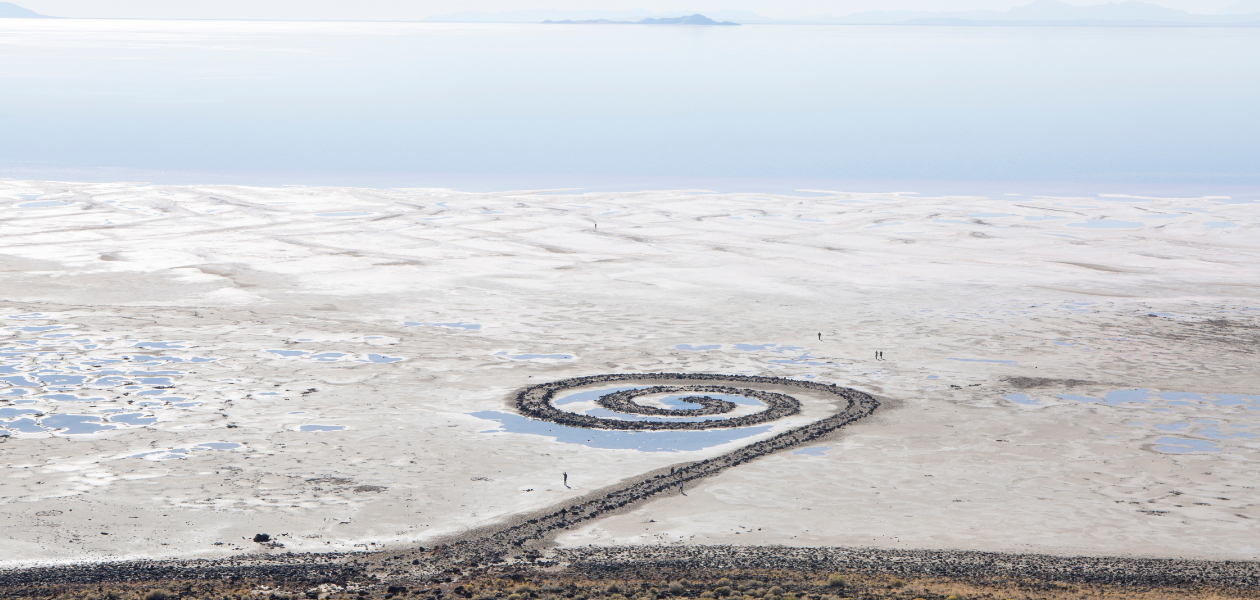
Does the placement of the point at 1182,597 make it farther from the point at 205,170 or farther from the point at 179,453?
the point at 205,170

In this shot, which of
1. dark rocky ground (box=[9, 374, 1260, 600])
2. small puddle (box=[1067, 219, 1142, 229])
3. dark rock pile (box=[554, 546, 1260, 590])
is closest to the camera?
dark rocky ground (box=[9, 374, 1260, 600])

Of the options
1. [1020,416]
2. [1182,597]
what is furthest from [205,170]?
[1182,597]

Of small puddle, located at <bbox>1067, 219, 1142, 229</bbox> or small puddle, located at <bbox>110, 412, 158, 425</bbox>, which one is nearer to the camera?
small puddle, located at <bbox>110, 412, 158, 425</bbox>

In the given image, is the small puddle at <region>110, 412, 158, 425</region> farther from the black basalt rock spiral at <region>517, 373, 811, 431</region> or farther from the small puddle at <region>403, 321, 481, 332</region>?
the small puddle at <region>403, 321, 481, 332</region>

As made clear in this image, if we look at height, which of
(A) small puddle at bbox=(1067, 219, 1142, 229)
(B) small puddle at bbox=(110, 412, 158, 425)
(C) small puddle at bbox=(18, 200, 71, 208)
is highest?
(A) small puddle at bbox=(1067, 219, 1142, 229)

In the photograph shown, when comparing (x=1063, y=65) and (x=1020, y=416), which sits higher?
(x=1063, y=65)

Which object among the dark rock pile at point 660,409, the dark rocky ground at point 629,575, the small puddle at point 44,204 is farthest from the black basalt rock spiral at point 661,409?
the small puddle at point 44,204

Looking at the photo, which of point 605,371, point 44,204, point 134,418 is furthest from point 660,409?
point 44,204

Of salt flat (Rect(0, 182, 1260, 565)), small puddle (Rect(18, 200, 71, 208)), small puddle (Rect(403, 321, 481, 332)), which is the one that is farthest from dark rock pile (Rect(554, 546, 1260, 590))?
small puddle (Rect(18, 200, 71, 208))

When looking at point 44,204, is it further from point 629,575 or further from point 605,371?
point 629,575
